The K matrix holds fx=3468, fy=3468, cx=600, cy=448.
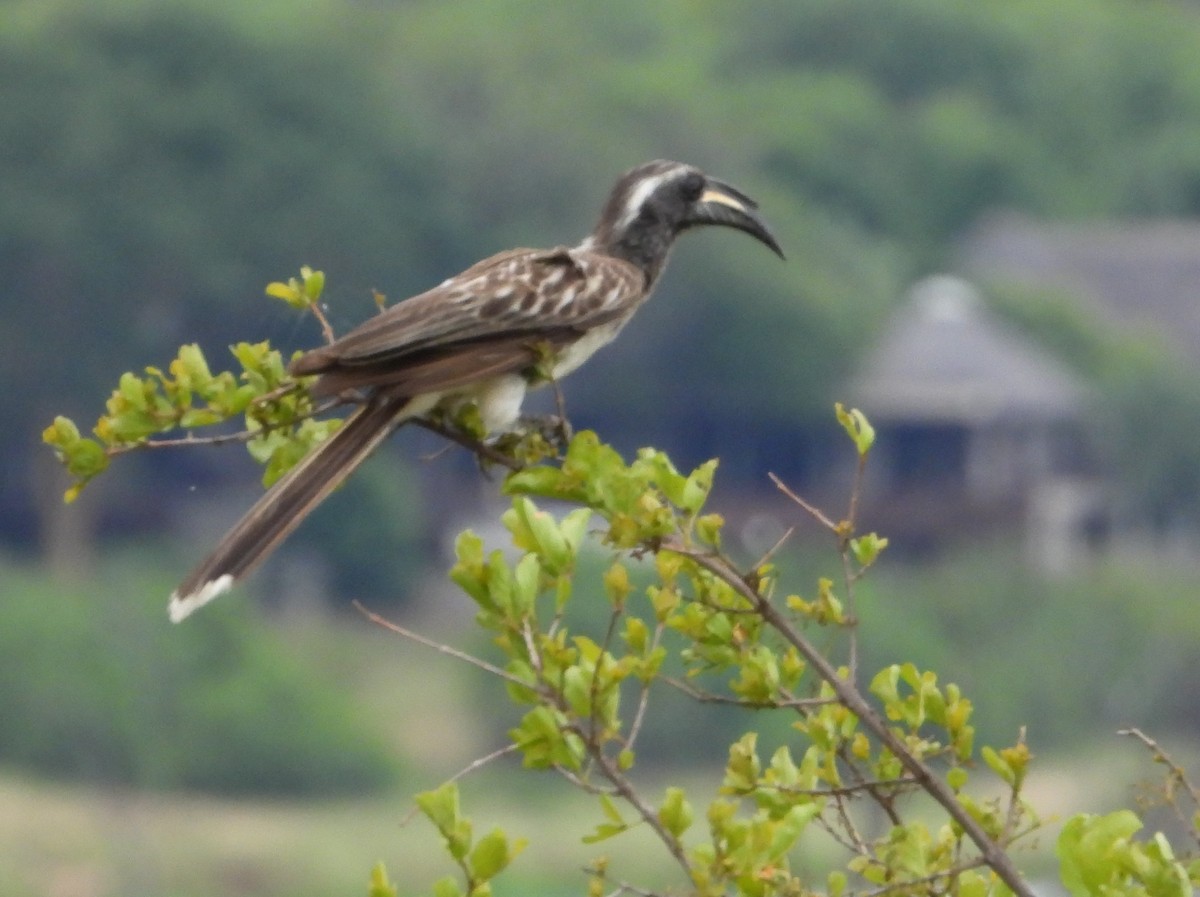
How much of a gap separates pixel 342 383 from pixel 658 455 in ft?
2.70

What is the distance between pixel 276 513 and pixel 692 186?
1780 mm

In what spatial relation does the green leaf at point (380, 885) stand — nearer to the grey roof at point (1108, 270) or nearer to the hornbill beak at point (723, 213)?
the hornbill beak at point (723, 213)

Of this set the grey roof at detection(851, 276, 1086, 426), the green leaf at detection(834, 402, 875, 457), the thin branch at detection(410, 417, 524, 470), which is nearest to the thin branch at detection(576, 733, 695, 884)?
the green leaf at detection(834, 402, 875, 457)

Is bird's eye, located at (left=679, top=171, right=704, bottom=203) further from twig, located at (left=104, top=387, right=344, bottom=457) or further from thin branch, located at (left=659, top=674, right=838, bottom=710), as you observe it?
thin branch, located at (left=659, top=674, right=838, bottom=710)

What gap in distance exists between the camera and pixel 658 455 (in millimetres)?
5051

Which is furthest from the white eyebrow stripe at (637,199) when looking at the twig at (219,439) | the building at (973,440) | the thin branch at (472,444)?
the building at (973,440)

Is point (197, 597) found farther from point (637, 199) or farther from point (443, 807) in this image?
point (637, 199)

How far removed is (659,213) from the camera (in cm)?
708

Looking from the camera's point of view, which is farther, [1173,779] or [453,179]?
[453,179]

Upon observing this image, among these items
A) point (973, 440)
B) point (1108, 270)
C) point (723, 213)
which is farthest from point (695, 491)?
point (1108, 270)

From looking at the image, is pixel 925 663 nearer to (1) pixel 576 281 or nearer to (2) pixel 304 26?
(2) pixel 304 26

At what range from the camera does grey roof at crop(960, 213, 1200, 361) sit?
7119 cm

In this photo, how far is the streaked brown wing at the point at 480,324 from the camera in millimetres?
5812

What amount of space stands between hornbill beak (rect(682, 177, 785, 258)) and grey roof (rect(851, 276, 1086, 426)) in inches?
2098
